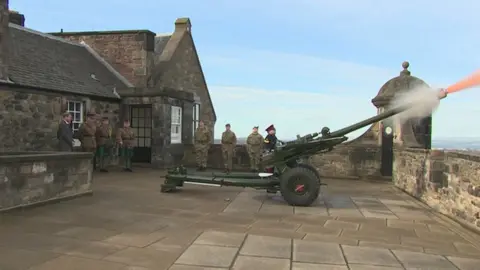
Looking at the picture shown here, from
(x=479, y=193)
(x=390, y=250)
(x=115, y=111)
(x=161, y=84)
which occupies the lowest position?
(x=390, y=250)

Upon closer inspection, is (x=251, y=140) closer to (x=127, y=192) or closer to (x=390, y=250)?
(x=127, y=192)

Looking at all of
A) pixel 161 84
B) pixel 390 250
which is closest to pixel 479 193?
pixel 390 250

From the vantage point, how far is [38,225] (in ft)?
20.7

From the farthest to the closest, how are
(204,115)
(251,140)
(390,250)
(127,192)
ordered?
1. (204,115)
2. (251,140)
3. (127,192)
4. (390,250)

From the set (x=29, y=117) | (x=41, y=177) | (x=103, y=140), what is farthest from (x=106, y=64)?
(x=41, y=177)

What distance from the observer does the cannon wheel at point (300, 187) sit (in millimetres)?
9008

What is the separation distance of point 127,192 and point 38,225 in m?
3.83

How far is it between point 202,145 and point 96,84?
4689 mm

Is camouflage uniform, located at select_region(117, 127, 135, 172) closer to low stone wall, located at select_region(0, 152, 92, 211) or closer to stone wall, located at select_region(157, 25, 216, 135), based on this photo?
stone wall, located at select_region(157, 25, 216, 135)

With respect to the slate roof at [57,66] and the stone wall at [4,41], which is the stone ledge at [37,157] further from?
the slate roof at [57,66]

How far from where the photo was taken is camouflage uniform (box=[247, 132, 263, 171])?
1606 cm

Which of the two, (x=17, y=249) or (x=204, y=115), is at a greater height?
(x=204, y=115)

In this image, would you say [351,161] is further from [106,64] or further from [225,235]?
[106,64]

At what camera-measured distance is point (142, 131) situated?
712 inches
